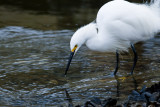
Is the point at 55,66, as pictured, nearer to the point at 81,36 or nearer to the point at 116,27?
the point at 81,36

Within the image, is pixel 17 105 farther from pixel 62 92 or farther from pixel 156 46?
pixel 156 46

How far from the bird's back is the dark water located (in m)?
0.64

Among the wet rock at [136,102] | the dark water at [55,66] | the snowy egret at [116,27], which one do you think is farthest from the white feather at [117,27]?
the wet rock at [136,102]

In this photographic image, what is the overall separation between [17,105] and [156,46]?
410 centimetres

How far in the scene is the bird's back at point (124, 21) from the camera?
569 cm

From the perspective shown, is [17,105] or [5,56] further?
[5,56]

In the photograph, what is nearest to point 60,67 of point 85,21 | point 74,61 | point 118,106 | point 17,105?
point 74,61

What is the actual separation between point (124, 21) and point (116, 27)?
193 millimetres

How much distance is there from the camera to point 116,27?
18.8 feet

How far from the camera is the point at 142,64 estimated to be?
20.9 feet

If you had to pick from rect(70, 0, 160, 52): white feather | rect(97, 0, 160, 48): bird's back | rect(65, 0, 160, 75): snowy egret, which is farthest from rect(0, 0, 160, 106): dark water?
rect(97, 0, 160, 48): bird's back

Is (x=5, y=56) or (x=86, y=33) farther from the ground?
(x=86, y=33)

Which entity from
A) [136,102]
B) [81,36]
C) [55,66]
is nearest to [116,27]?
[81,36]

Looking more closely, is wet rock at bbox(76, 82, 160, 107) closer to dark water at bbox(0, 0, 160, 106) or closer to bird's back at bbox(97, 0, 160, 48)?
dark water at bbox(0, 0, 160, 106)
